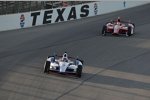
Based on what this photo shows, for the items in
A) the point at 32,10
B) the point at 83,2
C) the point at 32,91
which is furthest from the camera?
the point at 83,2

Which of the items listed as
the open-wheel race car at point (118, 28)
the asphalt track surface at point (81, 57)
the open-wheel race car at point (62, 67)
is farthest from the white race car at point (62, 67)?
the open-wheel race car at point (118, 28)

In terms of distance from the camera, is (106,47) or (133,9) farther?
(133,9)

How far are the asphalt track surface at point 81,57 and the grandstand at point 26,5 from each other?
74.1 inches

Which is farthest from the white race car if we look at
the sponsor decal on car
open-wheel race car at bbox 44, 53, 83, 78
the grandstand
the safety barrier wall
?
the grandstand

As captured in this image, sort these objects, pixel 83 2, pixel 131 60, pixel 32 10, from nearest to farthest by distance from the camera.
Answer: pixel 131 60
pixel 32 10
pixel 83 2

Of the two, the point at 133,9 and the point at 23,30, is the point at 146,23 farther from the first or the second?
the point at 23,30

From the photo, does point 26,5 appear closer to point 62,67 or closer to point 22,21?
point 22,21

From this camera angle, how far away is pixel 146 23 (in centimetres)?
3541

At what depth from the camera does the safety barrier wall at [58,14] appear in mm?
33237

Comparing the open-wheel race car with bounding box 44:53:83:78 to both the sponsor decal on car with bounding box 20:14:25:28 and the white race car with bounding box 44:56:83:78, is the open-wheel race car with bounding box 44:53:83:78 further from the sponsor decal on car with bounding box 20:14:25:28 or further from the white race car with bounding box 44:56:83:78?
the sponsor decal on car with bounding box 20:14:25:28

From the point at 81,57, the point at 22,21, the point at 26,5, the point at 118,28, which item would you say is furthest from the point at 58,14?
the point at 81,57

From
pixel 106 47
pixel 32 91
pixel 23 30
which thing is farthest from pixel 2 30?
pixel 32 91

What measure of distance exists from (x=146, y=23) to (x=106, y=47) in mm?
9247

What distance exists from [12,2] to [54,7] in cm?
325
